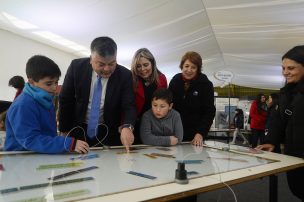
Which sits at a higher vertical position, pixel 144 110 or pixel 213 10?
pixel 213 10

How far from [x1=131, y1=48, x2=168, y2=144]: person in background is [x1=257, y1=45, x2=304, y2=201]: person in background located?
0.86 m

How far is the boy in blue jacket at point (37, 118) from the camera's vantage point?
4.41 ft

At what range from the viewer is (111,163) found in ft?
4.09

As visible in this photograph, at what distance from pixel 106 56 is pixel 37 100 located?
0.42 meters

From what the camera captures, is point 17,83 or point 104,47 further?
point 17,83

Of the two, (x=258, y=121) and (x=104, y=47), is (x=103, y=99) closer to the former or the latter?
(x=104, y=47)

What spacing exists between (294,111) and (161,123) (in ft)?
2.68

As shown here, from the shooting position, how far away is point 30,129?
134cm

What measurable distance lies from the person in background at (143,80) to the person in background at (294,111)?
33.9 inches

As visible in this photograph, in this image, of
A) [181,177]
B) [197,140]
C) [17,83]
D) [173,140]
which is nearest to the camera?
[181,177]

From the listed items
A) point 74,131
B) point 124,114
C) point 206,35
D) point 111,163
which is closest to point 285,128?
point 124,114

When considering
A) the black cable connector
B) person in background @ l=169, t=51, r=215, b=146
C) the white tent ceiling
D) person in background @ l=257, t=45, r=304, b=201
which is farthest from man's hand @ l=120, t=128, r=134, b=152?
the white tent ceiling

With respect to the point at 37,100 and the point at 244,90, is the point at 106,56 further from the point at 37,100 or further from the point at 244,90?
the point at 244,90

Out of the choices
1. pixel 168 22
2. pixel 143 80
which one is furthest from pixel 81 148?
pixel 168 22
